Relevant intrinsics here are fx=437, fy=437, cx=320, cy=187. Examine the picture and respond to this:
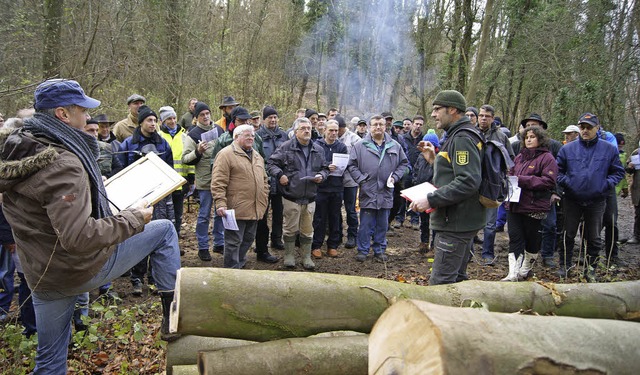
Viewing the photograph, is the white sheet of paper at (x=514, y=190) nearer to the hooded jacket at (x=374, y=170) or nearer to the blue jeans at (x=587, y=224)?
the blue jeans at (x=587, y=224)

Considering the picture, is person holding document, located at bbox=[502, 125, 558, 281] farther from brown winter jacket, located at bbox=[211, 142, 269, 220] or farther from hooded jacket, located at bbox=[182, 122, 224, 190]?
hooded jacket, located at bbox=[182, 122, 224, 190]

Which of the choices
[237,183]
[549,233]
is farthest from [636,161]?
[237,183]

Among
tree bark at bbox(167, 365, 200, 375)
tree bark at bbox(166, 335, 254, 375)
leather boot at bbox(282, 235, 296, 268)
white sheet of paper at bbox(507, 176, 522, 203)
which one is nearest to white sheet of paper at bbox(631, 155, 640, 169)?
white sheet of paper at bbox(507, 176, 522, 203)

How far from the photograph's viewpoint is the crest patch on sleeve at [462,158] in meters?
3.97

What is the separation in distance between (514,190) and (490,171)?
6.90 feet

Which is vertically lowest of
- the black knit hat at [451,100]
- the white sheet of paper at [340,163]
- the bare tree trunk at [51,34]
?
the white sheet of paper at [340,163]

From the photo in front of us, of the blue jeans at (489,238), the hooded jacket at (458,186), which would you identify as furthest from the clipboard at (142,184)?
the blue jeans at (489,238)

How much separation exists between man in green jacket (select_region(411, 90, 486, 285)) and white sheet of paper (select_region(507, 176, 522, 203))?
201cm

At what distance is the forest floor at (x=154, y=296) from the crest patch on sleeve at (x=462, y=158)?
2.76 meters

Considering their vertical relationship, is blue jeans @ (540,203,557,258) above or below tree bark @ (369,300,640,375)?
below

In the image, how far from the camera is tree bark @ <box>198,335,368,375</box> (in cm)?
226

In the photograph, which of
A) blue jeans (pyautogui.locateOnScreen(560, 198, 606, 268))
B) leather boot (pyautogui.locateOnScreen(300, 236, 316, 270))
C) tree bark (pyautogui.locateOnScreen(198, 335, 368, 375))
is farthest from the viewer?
leather boot (pyautogui.locateOnScreen(300, 236, 316, 270))

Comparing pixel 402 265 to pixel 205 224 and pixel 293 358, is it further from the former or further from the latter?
pixel 293 358

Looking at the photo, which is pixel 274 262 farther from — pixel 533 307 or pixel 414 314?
pixel 414 314
